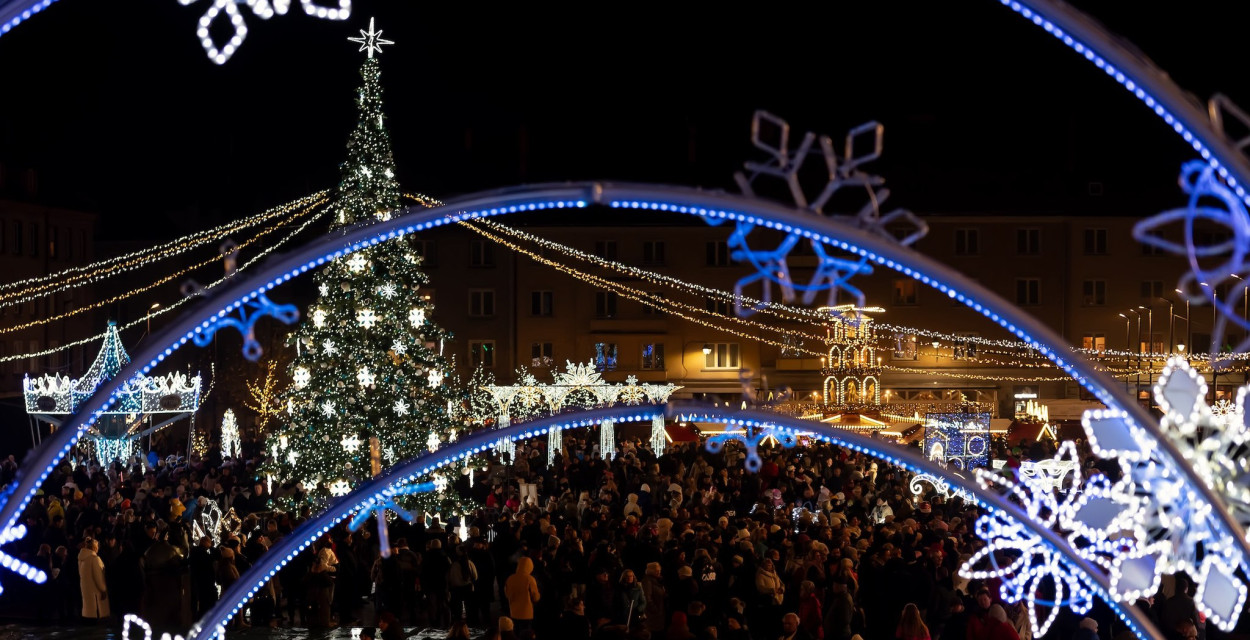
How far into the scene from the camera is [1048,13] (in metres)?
4.48

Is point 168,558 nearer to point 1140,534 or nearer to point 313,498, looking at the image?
point 313,498

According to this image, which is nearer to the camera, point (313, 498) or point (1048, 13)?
point (1048, 13)

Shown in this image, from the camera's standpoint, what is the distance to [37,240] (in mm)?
48875

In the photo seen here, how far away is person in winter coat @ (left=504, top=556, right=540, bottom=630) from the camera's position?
544 inches

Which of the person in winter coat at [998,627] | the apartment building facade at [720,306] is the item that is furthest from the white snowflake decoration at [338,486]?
the apartment building facade at [720,306]

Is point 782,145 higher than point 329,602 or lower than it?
higher

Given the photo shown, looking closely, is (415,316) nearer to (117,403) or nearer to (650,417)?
(117,403)

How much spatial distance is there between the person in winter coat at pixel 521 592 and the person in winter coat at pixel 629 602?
1.00m

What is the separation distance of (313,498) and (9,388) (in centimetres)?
2998

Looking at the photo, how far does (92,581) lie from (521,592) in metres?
5.41

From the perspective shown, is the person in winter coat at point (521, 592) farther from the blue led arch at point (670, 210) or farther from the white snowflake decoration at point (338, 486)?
the white snowflake decoration at point (338, 486)

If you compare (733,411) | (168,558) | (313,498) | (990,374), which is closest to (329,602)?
(168,558)

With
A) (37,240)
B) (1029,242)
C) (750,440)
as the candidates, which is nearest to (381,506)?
(750,440)

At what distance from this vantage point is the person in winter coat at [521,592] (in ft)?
45.3
